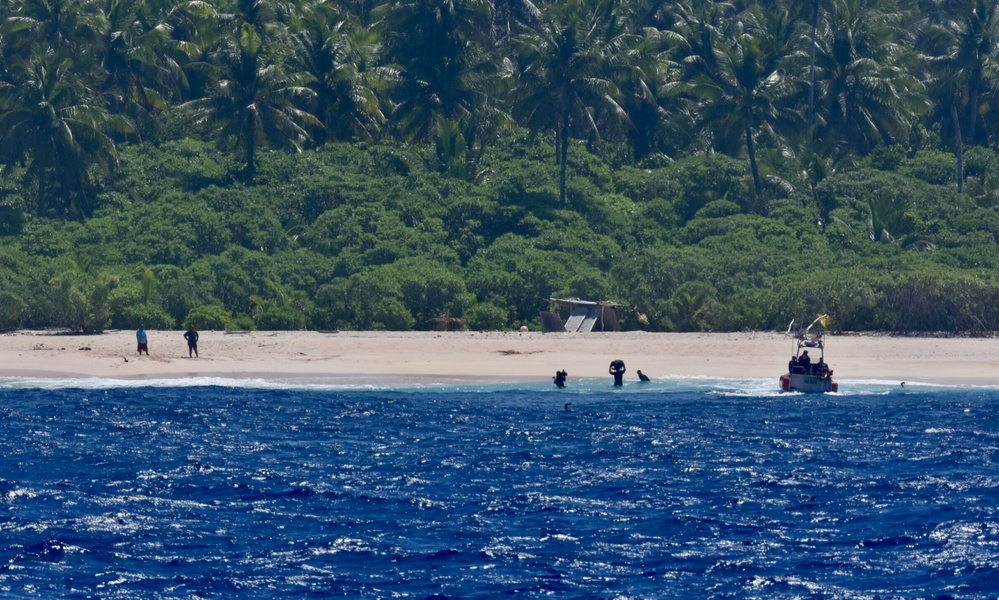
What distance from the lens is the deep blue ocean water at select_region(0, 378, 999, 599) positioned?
58.0ft

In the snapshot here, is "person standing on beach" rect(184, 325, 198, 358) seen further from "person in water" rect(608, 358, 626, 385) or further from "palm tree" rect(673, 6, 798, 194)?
"palm tree" rect(673, 6, 798, 194)

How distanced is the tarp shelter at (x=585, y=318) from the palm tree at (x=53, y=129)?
776 inches

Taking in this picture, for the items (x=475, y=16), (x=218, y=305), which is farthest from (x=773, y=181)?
(x=218, y=305)

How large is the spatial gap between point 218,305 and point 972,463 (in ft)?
76.0

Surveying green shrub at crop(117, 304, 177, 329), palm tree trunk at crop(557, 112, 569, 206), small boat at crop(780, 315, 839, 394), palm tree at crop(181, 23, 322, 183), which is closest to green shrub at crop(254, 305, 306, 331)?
green shrub at crop(117, 304, 177, 329)

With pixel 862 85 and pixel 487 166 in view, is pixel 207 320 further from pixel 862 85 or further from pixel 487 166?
pixel 862 85

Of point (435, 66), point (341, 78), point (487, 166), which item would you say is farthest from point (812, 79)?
point (341, 78)

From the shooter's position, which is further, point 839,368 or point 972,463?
point 839,368

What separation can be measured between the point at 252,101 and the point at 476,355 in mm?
20409

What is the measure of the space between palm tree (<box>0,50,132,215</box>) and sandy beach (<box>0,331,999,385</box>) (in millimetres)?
12056

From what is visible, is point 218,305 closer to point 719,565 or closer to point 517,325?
point 517,325

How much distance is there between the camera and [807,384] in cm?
3219

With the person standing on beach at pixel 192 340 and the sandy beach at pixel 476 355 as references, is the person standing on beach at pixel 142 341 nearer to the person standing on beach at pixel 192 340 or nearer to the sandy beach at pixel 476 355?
the sandy beach at pixel 476 355

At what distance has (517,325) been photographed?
41719 millimetres
